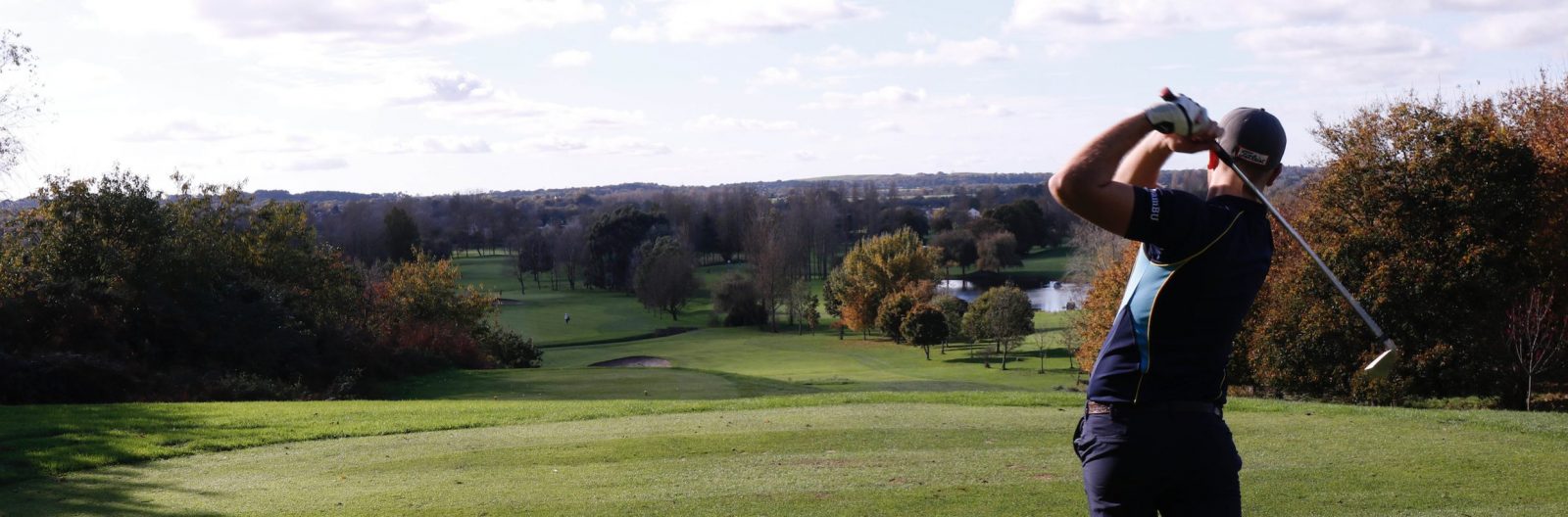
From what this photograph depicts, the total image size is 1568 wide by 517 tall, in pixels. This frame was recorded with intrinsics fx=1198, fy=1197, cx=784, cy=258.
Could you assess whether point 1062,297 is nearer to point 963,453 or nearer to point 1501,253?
point 1501,253

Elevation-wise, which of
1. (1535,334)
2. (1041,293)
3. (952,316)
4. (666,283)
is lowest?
(1041,293)

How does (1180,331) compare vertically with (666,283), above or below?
above

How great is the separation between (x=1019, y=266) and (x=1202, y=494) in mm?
121864

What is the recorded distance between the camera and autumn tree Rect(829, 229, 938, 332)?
260ft

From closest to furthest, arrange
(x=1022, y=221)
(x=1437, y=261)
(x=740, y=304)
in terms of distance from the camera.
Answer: (x=1437, y=261)
(x=740, y=304)
(x=1022, y=221)

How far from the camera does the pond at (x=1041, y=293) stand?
315 feet

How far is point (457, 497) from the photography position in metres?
9.34

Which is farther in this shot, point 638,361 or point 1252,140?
point 638,361

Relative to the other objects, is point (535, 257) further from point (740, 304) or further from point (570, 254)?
point (740, 304)

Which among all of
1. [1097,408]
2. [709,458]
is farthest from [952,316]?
[1097,408]

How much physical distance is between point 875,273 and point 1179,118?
77.8m

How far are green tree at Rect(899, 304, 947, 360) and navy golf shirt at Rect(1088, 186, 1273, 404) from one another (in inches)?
2370

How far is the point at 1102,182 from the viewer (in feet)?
12.5

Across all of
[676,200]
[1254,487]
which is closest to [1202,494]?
Result: [1254,487]
